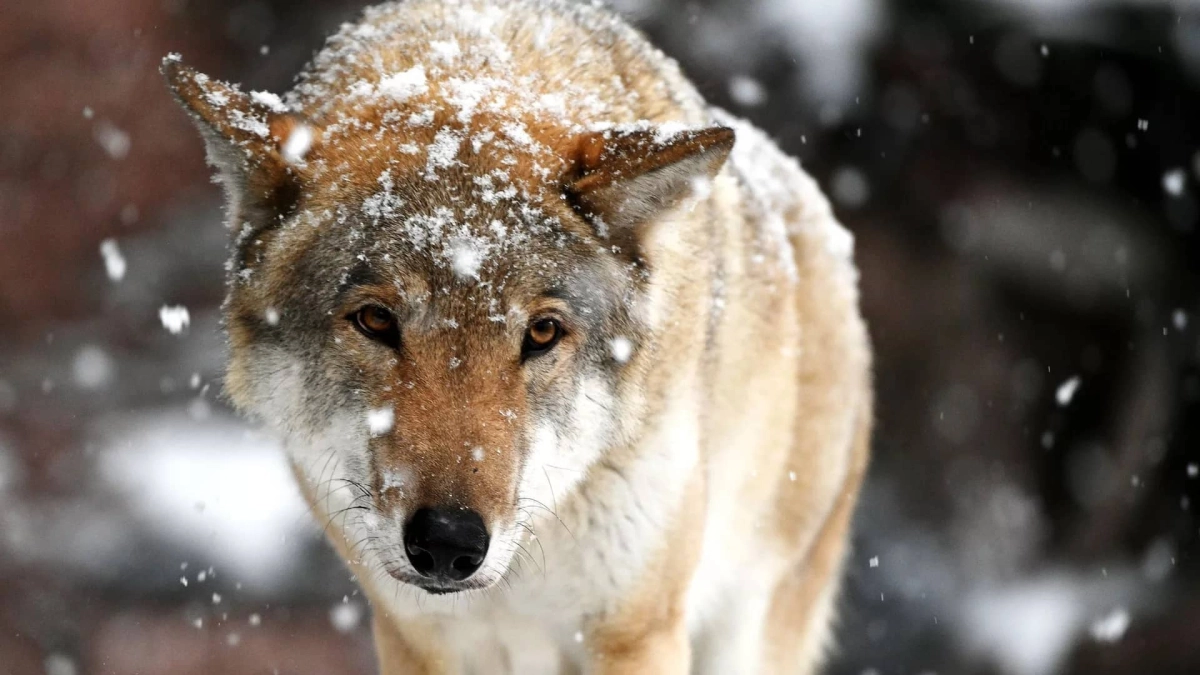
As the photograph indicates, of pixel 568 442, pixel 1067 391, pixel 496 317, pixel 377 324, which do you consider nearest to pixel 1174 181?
pixel 1067 391

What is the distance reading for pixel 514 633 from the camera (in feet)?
12.1

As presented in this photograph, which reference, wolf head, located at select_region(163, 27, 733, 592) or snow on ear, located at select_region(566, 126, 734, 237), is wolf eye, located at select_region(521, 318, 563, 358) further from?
snow on ear, located at select_region(566, 126, 734, 237)

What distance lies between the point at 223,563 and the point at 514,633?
5.26 m

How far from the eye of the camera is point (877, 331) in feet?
31.9

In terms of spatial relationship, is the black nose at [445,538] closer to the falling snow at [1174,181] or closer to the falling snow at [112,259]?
the falling snow at [112,259]

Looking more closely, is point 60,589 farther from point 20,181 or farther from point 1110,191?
point 1110,191

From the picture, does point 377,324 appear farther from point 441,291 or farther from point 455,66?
point 455,66

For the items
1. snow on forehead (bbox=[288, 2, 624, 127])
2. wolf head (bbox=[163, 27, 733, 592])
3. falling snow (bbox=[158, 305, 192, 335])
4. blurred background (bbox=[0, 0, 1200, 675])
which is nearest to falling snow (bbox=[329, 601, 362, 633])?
blurred background (bbox=[0, 0, 1200, 675])

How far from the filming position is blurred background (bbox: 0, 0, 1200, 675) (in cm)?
830

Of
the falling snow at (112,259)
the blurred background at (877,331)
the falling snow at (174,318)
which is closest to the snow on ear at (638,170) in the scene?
the blurred background at (877,331)

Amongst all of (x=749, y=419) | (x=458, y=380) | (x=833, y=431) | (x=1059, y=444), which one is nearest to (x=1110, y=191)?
(x=1059, y=444)

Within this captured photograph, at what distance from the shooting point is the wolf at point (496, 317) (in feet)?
9.37

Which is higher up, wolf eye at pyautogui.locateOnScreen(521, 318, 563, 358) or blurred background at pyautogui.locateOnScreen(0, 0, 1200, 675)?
wolf eye at pyautogui.locateOnScreen(521, 318, 563, 358)

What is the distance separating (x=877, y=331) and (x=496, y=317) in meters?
7.26
